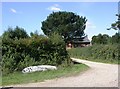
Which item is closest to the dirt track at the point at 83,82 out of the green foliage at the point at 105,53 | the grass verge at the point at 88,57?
the grass verge at the point at 88,57

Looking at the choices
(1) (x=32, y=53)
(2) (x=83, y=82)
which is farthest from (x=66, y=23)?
(2) (x=83, y=82)

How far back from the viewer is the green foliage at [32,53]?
1939 cm

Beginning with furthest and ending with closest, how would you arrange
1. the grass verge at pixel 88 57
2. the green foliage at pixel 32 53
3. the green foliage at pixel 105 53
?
the green foliage at pixel 105 53 → the grass verge at pixel 88 57 → the green foliage at pixel 32 53

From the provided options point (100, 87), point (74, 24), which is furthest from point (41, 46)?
point (74, 24)

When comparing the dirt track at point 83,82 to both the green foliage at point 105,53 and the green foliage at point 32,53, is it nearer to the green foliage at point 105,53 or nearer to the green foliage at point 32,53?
the green foliage at point 32,53

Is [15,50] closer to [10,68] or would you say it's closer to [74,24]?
[10,68]

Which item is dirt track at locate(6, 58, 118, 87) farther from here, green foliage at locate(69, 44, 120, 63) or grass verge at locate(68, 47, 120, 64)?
green foliage at locate(69, 44, 120, 63)

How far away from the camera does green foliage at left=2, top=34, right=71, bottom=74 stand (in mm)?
19391

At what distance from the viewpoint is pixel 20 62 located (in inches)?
784

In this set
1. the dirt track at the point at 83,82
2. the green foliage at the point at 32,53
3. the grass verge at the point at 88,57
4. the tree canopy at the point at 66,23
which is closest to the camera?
the dirt track at the point at 83,82

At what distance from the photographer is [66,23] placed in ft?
257

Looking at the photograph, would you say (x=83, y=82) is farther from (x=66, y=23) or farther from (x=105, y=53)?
(x=66, y=23)

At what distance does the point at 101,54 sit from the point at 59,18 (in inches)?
1747

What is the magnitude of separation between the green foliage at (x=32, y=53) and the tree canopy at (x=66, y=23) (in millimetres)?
52894
